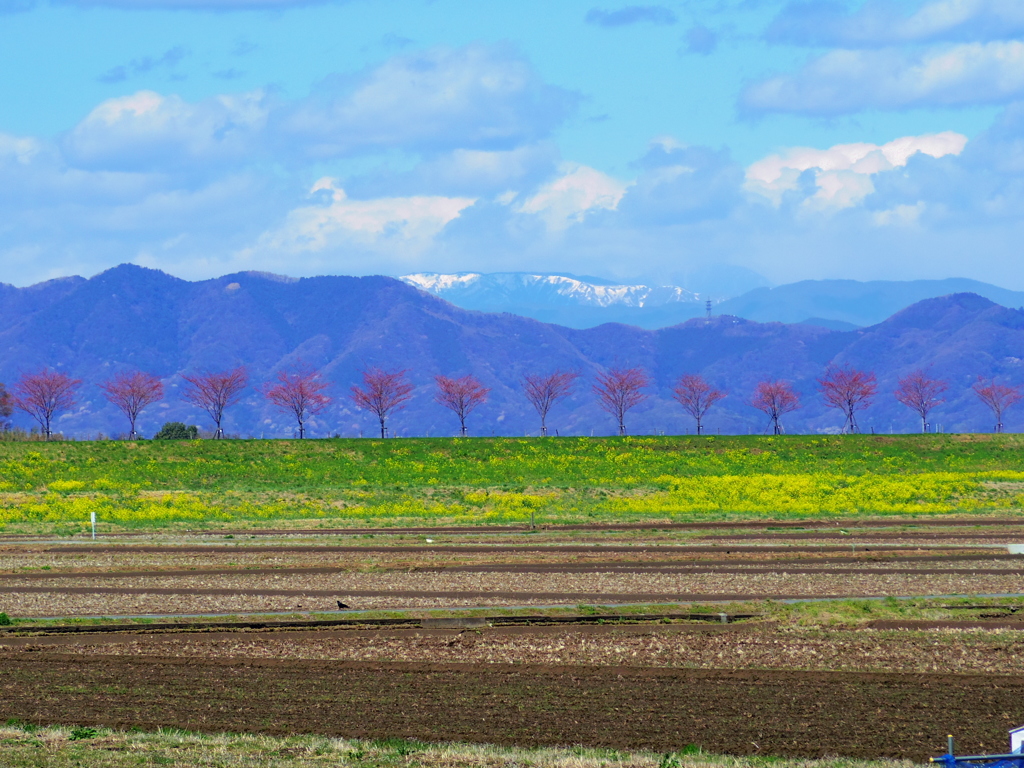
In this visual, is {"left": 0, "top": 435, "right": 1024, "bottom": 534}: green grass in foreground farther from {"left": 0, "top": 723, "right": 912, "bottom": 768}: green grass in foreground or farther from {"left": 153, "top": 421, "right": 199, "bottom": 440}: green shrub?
{"left": 0, "top": 723, "right": 912, "bottom": 768}: green grass in foreground

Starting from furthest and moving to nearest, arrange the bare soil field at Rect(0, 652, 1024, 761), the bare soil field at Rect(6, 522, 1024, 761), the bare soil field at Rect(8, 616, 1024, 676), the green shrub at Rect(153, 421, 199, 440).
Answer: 1. the green shrub at Rect(153, 421, 199, 440)
2. the bare soil field at Rect(8, 616, 1024, 676)
3. the bare soil field at Rect(6, 522, 1024, 761)
4. the bare soil field at Rect(0, 652, 1024, 761)

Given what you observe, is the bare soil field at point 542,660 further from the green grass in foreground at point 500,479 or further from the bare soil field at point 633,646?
the green grass in foreground at point 500,479

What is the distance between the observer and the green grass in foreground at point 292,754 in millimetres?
14352

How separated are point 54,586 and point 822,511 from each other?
3347 cm

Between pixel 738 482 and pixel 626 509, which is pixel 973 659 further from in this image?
pixel 738 482

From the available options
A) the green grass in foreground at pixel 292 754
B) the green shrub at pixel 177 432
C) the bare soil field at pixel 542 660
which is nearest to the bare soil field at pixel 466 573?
the bare soil field at pixel 542 660

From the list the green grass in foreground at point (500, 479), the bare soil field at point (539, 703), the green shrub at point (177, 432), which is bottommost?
the bare soil field at point (539, 703)

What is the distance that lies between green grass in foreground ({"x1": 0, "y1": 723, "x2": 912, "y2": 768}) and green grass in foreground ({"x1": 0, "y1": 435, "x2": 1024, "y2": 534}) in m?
33.1

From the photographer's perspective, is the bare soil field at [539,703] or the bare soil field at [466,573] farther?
the bare soil field at [466,573]

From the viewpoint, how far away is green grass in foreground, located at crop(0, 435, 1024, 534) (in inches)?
2069

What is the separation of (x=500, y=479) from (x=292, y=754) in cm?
5142

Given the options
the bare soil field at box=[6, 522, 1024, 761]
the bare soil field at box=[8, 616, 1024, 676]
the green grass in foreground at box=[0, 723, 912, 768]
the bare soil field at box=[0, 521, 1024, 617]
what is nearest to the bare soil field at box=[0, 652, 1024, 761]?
the bare soil field at box=[6, 522, 1024, 761]

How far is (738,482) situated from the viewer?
203ft

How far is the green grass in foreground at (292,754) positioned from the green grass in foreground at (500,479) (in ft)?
109
